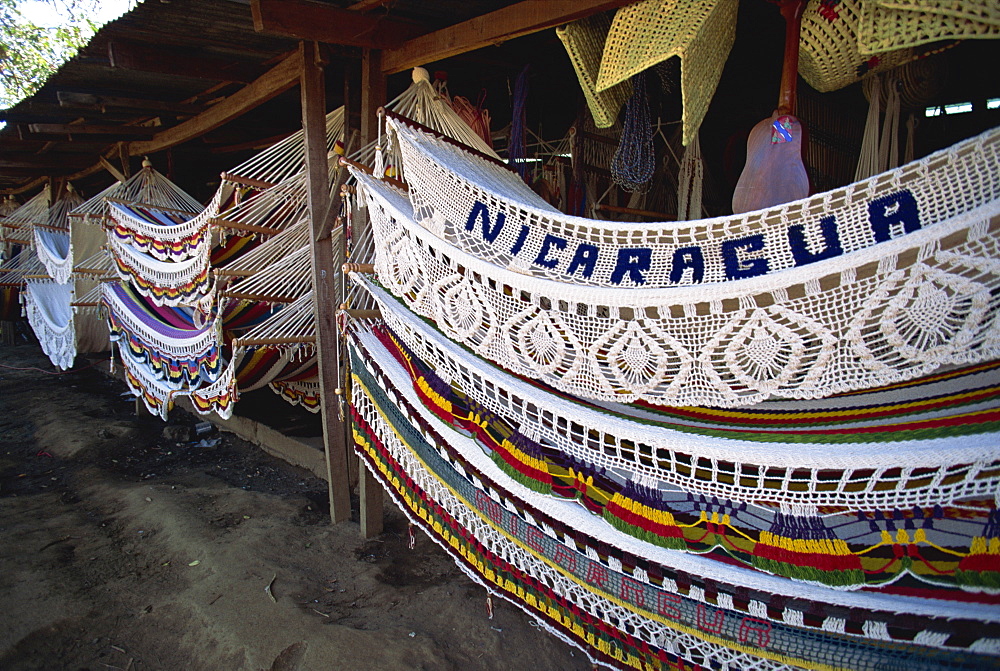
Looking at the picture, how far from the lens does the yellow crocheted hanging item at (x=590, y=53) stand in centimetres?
166

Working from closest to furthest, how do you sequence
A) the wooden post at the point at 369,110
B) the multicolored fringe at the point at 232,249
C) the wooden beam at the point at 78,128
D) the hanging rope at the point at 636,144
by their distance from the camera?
the wooden post at the point at 369,110, the hanging rope at the point at 636,144, the multicolored fringe at the point at 232,249, the wooden beam at the point at 78,128

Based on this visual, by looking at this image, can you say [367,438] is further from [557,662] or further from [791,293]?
[791,293]

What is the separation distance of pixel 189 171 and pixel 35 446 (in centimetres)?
298

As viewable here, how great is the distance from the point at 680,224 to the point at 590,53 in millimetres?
773

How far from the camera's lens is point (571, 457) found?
4.44 ft

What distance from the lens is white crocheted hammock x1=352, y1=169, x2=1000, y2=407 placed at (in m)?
0.90

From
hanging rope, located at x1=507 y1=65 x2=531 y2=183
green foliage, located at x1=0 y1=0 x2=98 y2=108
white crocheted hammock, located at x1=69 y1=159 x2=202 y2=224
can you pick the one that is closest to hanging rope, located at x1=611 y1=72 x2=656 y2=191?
hanging rope, located at x1=507 y1=65 x2=531 y2=183

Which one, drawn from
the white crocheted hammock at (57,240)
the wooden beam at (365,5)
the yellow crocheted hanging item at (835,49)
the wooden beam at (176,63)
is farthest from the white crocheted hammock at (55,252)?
the yellow crocheted hanging item at (835,49)

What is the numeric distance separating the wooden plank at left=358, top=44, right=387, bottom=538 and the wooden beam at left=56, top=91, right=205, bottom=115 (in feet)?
5.09

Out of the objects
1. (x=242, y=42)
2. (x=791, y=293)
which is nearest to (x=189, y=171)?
(x=242, y=42)

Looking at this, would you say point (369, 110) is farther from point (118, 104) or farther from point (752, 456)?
point (752, 456)

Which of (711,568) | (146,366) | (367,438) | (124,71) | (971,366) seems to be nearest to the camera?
(971,366)

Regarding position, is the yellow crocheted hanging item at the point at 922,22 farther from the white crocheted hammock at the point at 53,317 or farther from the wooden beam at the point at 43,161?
the wooden beam at the point at 43,161

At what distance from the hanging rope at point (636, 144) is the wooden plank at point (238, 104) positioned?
4.43ft
